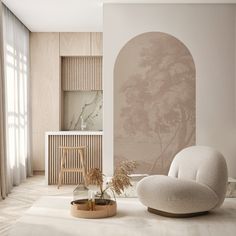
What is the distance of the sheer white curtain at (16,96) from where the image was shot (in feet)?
23.7

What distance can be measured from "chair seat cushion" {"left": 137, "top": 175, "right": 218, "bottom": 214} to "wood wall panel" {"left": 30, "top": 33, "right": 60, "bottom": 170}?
4.63m

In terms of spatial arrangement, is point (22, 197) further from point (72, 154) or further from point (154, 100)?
point (154, 100)

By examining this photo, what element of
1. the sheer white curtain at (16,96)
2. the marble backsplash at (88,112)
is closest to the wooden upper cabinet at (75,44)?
the sheer white curtain at (16,96)

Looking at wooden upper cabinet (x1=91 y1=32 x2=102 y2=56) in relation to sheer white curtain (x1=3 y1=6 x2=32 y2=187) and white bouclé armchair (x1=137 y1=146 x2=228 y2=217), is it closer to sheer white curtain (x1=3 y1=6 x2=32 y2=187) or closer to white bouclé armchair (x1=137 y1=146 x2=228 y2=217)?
sheer white curtain (x1=3 y1=6 x2=32 y2=187)

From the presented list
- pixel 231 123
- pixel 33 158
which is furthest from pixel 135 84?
pixel 33 158

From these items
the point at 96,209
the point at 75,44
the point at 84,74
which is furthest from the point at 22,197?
the point at 75,44

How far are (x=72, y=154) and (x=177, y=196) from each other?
3.64 m

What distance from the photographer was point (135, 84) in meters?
6.43

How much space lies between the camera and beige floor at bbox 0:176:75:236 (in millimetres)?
5082

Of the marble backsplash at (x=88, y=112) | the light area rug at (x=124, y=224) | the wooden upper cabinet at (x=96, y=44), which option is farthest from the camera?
the marble backsplash at (x=88, y=112)

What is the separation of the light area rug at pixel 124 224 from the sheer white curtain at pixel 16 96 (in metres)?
2.67

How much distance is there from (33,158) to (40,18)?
266cm

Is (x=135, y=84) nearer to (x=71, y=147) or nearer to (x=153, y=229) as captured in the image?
(x=71, y=147)

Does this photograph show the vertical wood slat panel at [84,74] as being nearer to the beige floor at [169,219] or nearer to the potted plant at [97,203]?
the beige floor at [169,219]
